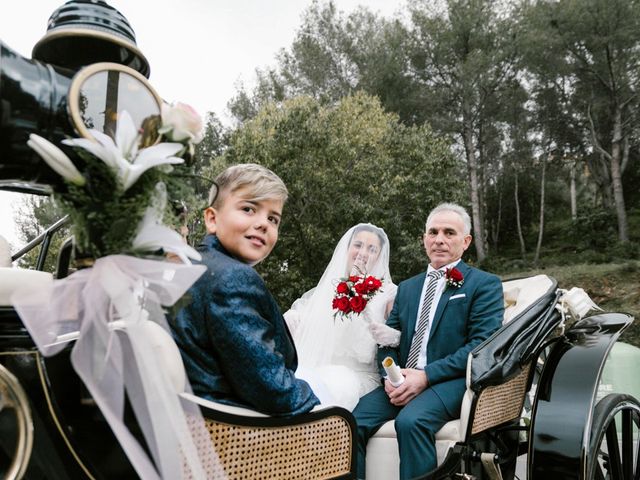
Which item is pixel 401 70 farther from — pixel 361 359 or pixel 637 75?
pixel 361 359

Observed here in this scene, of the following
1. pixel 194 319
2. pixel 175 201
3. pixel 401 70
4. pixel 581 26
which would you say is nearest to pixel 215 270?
pixel 194 319

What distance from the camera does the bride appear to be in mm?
2865

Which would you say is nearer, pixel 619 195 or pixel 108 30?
pixel 108 30

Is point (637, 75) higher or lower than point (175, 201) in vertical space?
higher

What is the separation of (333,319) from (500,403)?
1.13 m

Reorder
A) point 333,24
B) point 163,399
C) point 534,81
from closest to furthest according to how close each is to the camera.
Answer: point 163,399 → point 534,81 → point 333,24

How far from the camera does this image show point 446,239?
10.5 feet

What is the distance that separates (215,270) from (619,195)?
2139cm

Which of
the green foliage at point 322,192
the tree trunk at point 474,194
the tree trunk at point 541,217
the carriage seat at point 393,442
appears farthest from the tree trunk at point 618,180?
the carriage seat at point 393,442

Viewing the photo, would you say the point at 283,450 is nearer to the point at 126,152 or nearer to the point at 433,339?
the point at 126,152

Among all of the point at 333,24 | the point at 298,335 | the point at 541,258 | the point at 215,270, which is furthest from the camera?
the point at 333,24

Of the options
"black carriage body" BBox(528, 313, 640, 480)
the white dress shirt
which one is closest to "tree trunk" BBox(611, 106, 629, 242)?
the white dress shirt

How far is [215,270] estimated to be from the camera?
5.52ft

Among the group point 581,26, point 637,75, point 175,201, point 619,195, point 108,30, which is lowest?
point 175,201
